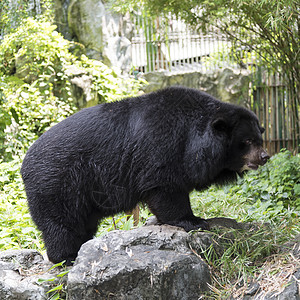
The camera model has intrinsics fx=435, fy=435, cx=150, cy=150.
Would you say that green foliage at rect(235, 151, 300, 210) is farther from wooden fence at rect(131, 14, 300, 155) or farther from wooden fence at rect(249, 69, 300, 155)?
wooden fence at rect(131, 14, 300, 155)

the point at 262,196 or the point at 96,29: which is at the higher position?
the point at 96,29

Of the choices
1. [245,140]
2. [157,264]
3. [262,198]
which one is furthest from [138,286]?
[262,198]

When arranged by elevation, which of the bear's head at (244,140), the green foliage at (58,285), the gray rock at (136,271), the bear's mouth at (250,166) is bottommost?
the green foliage at (58,285)

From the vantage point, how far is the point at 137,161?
3424 mm

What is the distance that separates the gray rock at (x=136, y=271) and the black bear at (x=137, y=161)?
34 cm

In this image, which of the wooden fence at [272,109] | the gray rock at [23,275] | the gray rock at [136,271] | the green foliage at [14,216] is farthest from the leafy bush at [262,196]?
the wooden fence at [272,109]

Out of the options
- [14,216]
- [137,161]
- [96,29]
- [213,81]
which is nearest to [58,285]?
[137,161]

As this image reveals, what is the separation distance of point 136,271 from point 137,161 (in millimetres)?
870

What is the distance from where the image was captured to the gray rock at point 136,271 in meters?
2.93

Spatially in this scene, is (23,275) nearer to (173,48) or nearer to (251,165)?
(251,165)

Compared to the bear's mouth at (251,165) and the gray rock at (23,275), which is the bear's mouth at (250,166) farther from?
the gray rock at (23,275)

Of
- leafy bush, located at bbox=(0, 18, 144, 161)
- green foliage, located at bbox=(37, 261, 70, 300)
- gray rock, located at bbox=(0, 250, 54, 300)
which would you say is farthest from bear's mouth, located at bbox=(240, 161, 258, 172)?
leafy bush, located at bbox=(0, 18, 144, 161)

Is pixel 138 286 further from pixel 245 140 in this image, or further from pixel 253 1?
pixel 253 1

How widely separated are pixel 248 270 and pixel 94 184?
1.36 metres
